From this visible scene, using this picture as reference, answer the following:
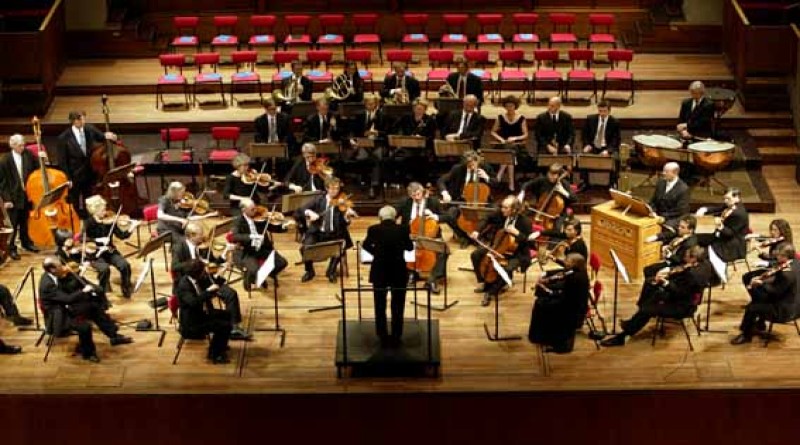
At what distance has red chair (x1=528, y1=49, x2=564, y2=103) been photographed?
14.2 metres

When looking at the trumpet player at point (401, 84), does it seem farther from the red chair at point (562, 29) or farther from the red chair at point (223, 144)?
the red chair at point (562, 29)

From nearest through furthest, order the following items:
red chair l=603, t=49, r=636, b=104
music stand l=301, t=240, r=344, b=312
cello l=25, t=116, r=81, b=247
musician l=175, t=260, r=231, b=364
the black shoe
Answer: musician l=175, t=260, r=231, b=364
music stand l=301, t=240, r=344, b=312
the black shoe
cello l=25, t=116, r=81, b=247
red chair l=603, t=49, r=636, b=104

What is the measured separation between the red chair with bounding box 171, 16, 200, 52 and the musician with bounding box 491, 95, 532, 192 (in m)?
4.50

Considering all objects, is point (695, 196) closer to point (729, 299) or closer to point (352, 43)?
point (729, 299)

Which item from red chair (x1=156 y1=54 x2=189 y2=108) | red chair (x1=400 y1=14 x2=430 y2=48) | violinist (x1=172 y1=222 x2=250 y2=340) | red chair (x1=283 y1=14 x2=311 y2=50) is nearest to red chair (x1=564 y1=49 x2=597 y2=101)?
red chair (x1=400 y1=14 x2=430 y2=48)

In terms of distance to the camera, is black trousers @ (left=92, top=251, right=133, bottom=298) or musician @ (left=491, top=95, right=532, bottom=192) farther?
musician @ (left=491, top=95, right=532, bottom=192)

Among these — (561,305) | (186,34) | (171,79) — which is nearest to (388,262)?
(561,305)

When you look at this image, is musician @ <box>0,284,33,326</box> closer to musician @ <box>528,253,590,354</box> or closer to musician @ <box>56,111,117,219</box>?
musician @ <box>56,111,117,219</box>

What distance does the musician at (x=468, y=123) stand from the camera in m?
12.2

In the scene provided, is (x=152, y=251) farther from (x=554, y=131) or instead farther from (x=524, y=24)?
(x=524, y=24)

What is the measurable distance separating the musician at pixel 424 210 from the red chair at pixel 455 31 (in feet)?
15.2

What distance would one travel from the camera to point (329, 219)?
10836mm

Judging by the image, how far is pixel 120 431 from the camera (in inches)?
345

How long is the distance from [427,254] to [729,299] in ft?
8.17
